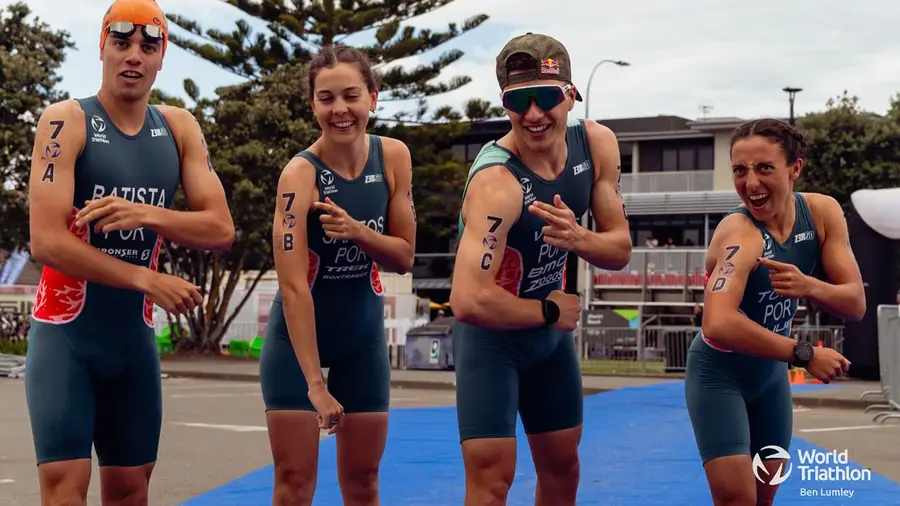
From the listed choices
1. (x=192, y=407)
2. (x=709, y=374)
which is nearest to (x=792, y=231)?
(x=709, y=374)

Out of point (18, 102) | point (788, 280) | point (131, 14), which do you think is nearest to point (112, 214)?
point (131, 14)

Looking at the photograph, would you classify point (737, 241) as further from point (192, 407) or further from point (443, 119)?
point (443, 119)

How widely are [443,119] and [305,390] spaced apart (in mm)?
37325

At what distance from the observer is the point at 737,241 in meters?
5.89

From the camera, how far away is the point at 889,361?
18250 millimetres

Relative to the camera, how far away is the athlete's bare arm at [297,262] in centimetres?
568

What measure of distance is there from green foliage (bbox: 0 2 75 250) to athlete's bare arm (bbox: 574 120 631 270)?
28.6m

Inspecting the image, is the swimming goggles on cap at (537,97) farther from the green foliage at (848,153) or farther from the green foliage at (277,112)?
the green foliage at (848,153)

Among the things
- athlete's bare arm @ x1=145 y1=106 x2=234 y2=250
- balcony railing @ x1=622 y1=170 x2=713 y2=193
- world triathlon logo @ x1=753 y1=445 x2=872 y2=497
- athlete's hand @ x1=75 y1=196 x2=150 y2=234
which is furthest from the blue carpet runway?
balcony railing @ x1=622 y1=170 x2=713 y2=193

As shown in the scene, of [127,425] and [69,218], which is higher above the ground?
[69,218]

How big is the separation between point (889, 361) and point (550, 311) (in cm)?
1414

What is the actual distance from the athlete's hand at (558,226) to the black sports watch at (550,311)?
0.29 meters

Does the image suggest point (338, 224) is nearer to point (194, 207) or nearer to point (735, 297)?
point (194, 207)

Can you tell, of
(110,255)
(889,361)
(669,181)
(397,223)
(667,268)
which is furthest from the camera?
(669,181)
